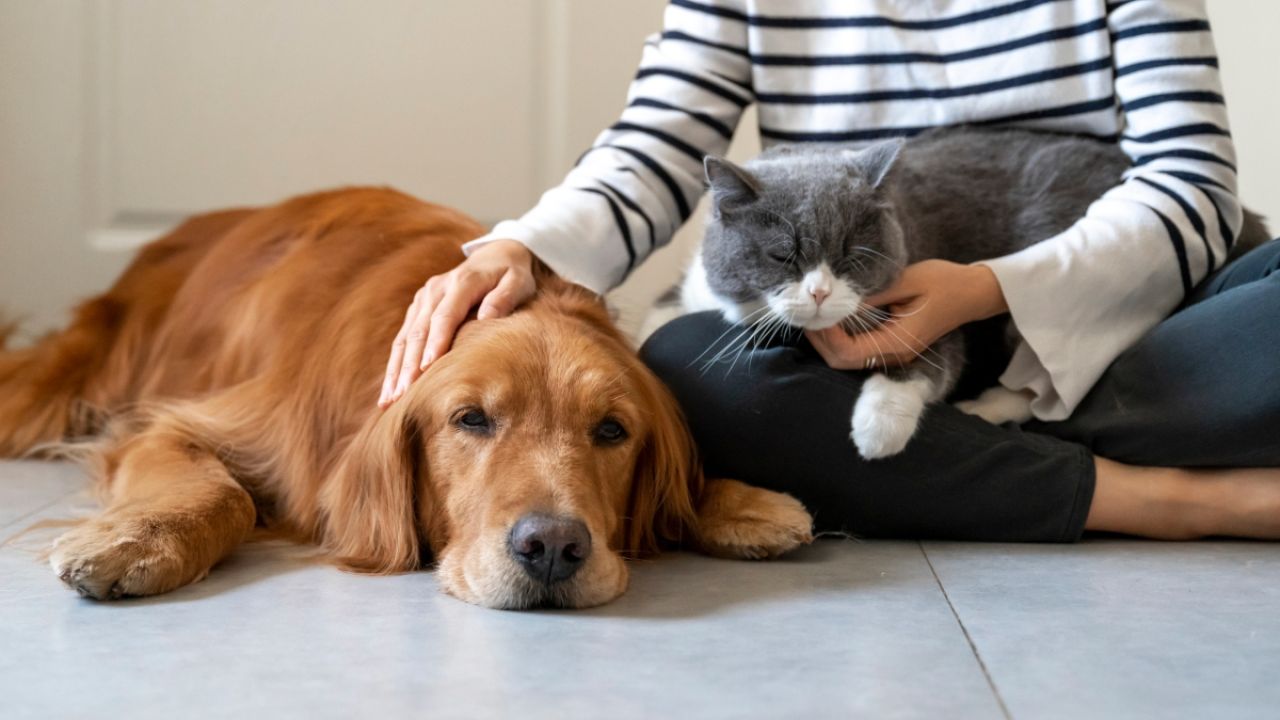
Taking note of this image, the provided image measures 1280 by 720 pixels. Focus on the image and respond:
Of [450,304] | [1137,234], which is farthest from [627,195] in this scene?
[1137,234]

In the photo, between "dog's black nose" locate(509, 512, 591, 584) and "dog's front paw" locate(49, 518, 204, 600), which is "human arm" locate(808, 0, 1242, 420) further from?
"dog's front paw" locate(49, 518, 204, 600)

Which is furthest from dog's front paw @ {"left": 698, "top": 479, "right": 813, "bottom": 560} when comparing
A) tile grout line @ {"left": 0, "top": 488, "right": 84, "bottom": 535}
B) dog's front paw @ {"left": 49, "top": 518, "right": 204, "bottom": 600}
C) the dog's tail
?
the dog's tail

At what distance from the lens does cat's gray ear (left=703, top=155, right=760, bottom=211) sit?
1.74 metres

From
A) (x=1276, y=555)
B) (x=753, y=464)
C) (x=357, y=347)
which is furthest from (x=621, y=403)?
(x=1276, y=555)

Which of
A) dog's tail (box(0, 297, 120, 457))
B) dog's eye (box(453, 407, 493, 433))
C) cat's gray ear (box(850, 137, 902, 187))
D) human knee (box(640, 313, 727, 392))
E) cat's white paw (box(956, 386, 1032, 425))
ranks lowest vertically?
dog's tail (box(0, 297, 120, 457))

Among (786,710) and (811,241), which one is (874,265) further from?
(786,710)

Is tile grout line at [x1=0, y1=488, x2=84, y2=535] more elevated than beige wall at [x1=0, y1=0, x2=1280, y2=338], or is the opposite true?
beige wall at [x1=0, y1=0, x2=1280, y2=338]

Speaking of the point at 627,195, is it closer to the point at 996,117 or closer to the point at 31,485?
the point at 996,117

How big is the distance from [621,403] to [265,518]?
0.64 metres

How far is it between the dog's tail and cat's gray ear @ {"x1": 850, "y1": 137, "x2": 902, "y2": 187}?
163cm

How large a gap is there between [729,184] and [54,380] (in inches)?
61.7

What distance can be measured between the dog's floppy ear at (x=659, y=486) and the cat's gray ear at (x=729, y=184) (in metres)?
A: 0.28

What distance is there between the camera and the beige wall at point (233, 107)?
327cm

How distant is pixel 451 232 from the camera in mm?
2162
